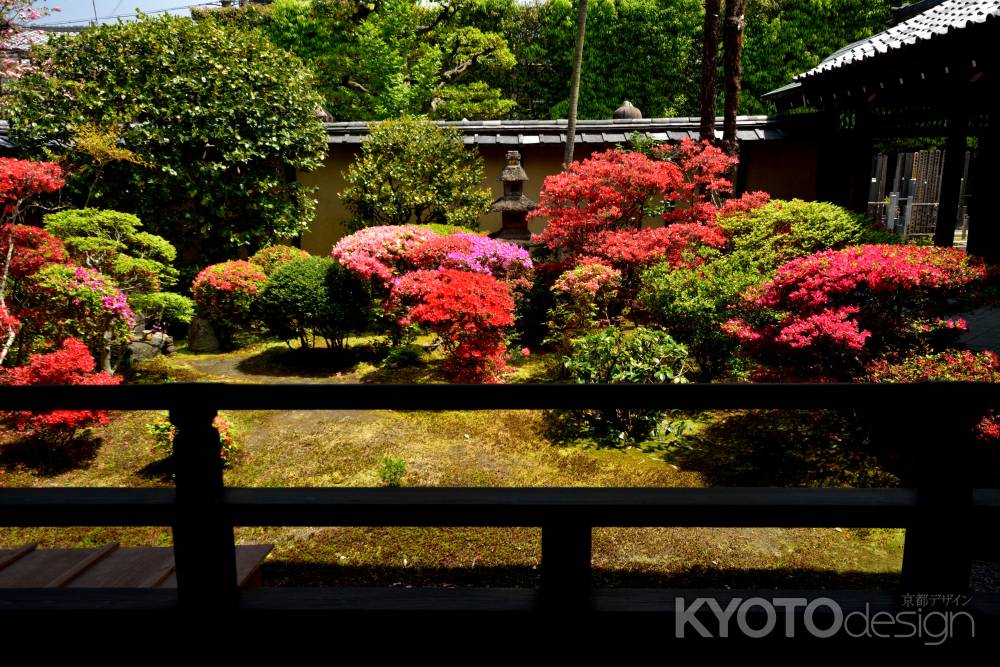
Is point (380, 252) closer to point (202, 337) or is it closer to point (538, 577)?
point (202, 337)

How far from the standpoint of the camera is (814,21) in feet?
80.6

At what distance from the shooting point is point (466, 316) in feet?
26.8

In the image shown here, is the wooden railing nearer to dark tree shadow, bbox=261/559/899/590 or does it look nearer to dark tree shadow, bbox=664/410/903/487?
dark tree shadow, bbox=261/559/899/590

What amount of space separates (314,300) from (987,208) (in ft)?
29.6

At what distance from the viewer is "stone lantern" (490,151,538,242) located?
11.5 meters

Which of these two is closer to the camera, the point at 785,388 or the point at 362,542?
the point at 785,388

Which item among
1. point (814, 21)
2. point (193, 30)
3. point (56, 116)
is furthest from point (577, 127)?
point (814, 21)

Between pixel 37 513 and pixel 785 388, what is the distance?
2384mm

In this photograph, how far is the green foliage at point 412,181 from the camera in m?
13.1

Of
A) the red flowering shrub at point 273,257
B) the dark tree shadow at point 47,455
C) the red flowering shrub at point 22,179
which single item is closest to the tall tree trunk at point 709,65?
the red flowering shrub at point 273,257

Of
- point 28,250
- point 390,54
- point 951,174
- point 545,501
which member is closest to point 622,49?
point 390,54

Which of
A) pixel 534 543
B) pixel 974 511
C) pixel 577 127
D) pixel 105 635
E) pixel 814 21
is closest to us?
pixel 974 511

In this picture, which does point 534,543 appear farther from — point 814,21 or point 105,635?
point 814,21

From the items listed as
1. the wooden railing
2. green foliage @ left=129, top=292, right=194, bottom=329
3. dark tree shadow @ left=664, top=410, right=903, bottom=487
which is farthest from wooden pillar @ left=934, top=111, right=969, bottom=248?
green foliage @ left=129, top=292, right=194, bottom=329
